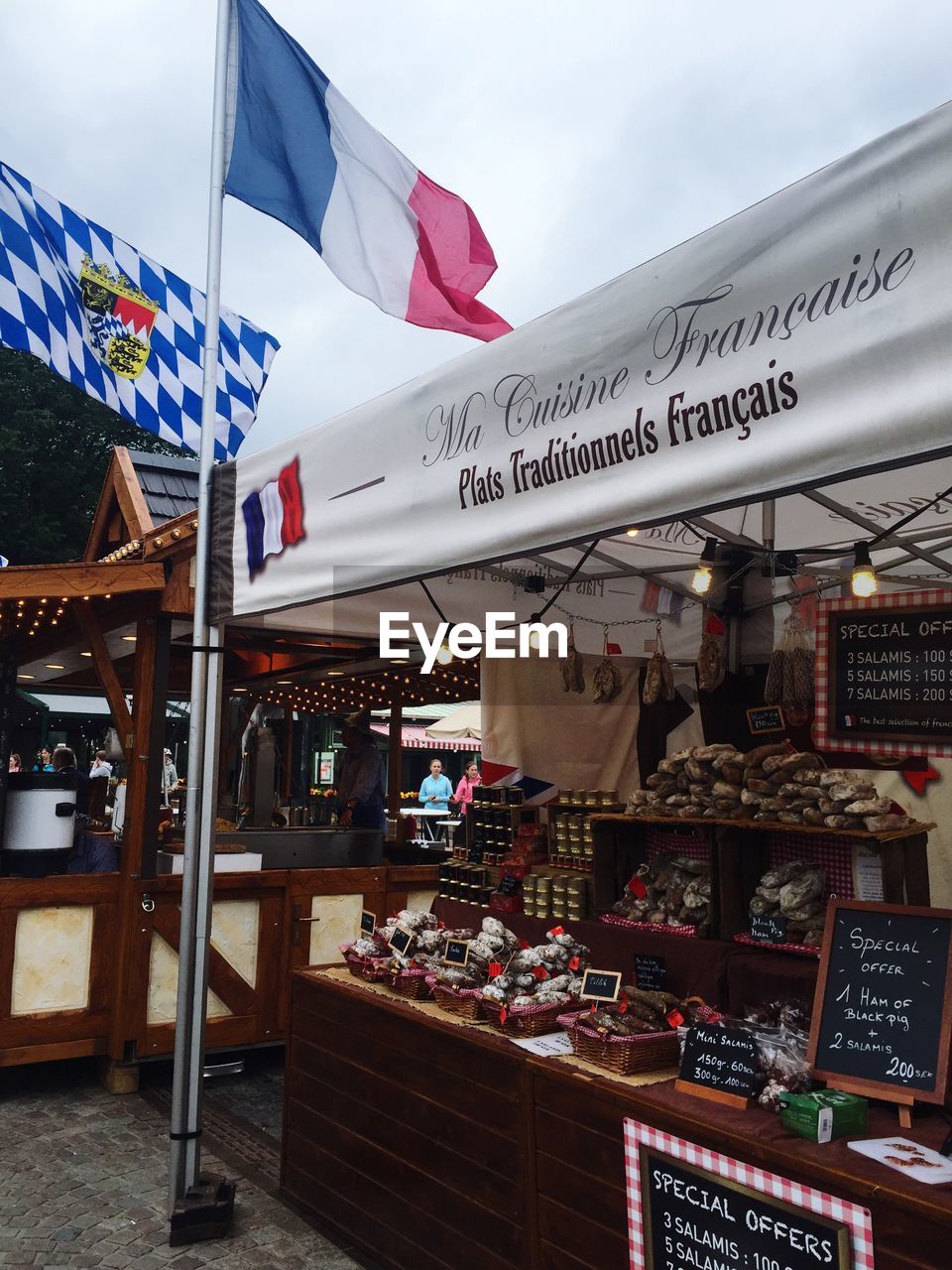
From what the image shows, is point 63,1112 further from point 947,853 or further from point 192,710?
point 947,853

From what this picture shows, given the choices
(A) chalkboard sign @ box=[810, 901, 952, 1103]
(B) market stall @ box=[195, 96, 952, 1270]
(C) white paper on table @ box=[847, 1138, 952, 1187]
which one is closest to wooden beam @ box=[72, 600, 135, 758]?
(B) market stall @ box=[195, 96, 952, 1270]

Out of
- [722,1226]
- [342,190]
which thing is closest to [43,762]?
[342,190]

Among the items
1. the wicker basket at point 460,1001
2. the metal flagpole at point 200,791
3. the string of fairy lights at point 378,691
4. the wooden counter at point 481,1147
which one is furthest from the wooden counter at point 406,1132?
the string of fairy lights at point 378,691

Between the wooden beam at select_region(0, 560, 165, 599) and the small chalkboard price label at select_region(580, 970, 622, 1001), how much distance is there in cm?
397

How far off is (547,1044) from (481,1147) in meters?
0.42

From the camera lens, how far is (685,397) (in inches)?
95.6

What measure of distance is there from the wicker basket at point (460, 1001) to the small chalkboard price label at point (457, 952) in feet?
0.49

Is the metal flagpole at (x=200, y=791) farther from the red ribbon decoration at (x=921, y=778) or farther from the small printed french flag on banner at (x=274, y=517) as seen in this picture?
the red ribbon decoration at (x=921, y=778)

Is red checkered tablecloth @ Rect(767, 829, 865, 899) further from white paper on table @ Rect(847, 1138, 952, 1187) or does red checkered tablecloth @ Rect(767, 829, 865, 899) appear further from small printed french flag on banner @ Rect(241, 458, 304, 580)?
small printed french flag on banner @ Rect(241, 458, 304, 580)

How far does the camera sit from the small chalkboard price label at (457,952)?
412cm

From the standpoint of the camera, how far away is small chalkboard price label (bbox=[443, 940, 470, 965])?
4.12m

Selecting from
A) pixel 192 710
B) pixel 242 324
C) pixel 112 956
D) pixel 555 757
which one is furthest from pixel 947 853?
pixel 242 324

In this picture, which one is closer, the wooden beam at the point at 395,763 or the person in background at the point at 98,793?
the wooden beam at the point at 395,763

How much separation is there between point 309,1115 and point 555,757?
2.70m
